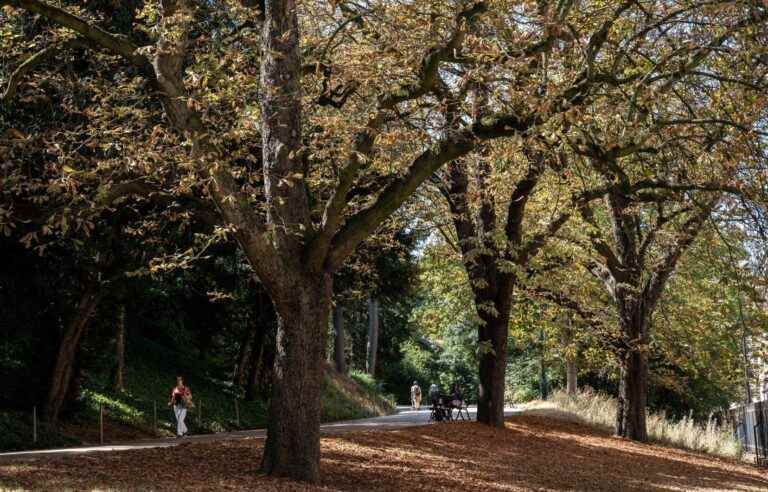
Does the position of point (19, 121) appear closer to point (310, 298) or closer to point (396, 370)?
point (310, 298)

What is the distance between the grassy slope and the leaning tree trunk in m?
12.2

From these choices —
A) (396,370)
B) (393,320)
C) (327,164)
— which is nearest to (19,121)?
(327,164)

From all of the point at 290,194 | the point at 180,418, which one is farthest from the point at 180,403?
the point at 290,194

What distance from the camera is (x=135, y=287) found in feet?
72.7

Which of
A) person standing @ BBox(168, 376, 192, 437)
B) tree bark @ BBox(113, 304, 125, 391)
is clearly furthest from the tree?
tree bark @ BBox(113, 304, 125, 391)

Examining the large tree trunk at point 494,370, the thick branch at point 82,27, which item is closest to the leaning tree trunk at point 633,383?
the large tree trunk at point 494,370

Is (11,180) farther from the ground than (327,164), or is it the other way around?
(327,164)

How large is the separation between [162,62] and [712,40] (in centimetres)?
720

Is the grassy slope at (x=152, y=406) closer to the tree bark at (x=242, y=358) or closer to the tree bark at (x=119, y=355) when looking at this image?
the tree bark at (x=119, y=355)

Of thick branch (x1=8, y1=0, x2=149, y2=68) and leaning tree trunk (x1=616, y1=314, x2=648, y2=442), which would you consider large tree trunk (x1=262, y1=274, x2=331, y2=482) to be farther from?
leaning tree trunk (x1=616, y1=314, x2=648, y2=442)

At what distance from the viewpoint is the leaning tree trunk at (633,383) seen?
24328 mm

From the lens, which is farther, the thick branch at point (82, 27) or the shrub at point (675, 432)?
the shrub at point (675, 432)

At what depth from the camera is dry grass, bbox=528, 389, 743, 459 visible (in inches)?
1063

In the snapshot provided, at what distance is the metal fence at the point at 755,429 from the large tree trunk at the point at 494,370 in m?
9.23
